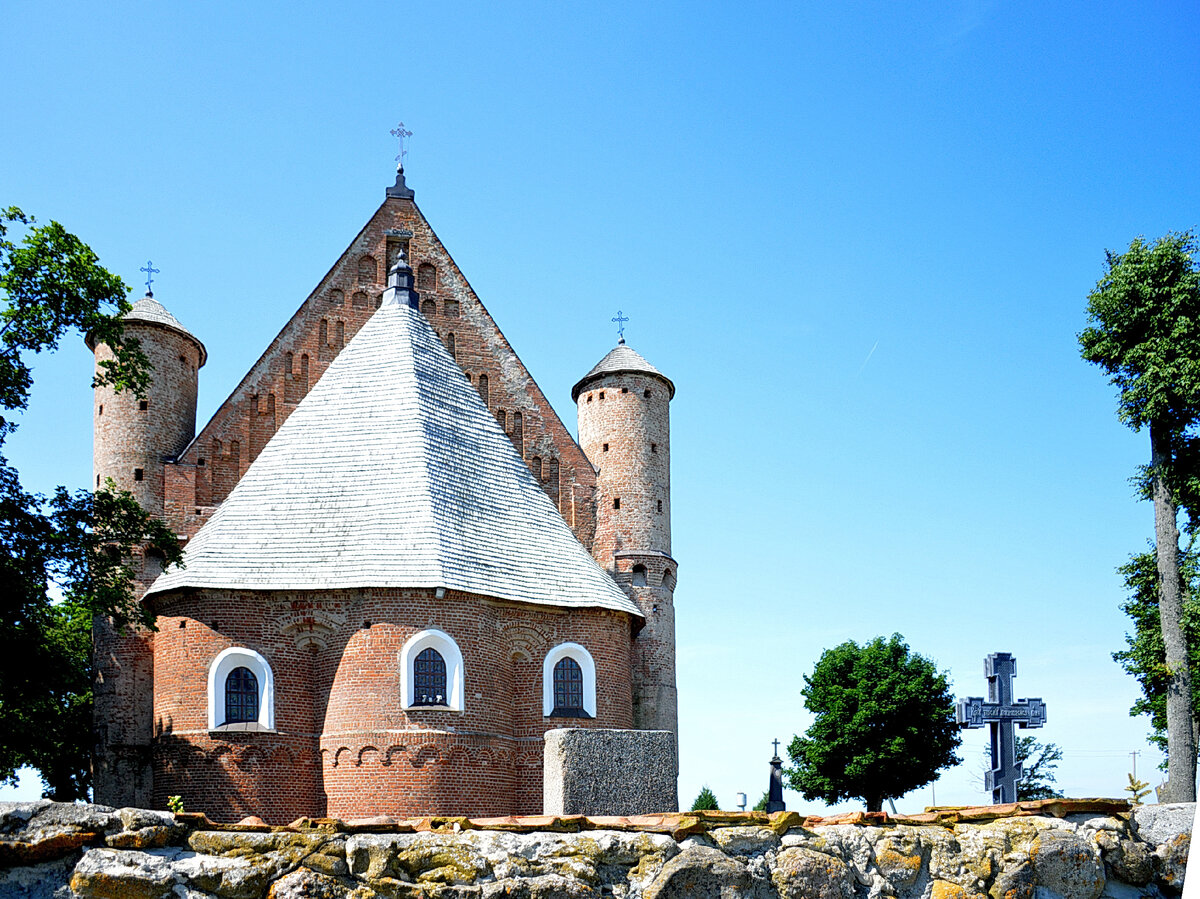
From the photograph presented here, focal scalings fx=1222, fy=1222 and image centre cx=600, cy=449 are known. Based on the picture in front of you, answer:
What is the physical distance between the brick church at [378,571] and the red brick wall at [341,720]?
1.9 inches

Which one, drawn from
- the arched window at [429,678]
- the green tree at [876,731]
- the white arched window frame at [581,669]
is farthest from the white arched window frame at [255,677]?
the green tree at [876,731]

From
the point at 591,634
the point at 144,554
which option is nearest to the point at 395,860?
the point at 591,634

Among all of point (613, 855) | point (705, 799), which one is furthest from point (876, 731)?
point (613, 855)

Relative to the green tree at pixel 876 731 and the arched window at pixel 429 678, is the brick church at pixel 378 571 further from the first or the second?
the green tree at pixel 876 731

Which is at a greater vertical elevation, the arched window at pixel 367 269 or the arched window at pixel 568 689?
the arched window at pixel 367 269

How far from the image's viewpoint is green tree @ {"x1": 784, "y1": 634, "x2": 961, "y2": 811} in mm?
44562

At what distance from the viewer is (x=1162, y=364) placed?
30359 mm

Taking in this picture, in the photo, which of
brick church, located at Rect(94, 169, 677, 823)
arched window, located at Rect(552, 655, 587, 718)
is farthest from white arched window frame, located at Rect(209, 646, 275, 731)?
arched window, located at Rect(552, 655, 587, 718)

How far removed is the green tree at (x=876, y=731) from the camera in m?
44.6

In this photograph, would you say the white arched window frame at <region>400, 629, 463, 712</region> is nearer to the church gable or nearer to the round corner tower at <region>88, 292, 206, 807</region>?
the round corner tower at <region>88, 292, 206, 807</region>

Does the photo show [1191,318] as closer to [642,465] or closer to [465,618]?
[642,465]

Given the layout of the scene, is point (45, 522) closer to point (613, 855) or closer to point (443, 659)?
point (443, 659)

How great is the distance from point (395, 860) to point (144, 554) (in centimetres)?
2249

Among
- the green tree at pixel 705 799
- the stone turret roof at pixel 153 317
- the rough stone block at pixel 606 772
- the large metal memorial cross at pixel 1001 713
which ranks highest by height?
the stone turret roof at pixel 153 317
